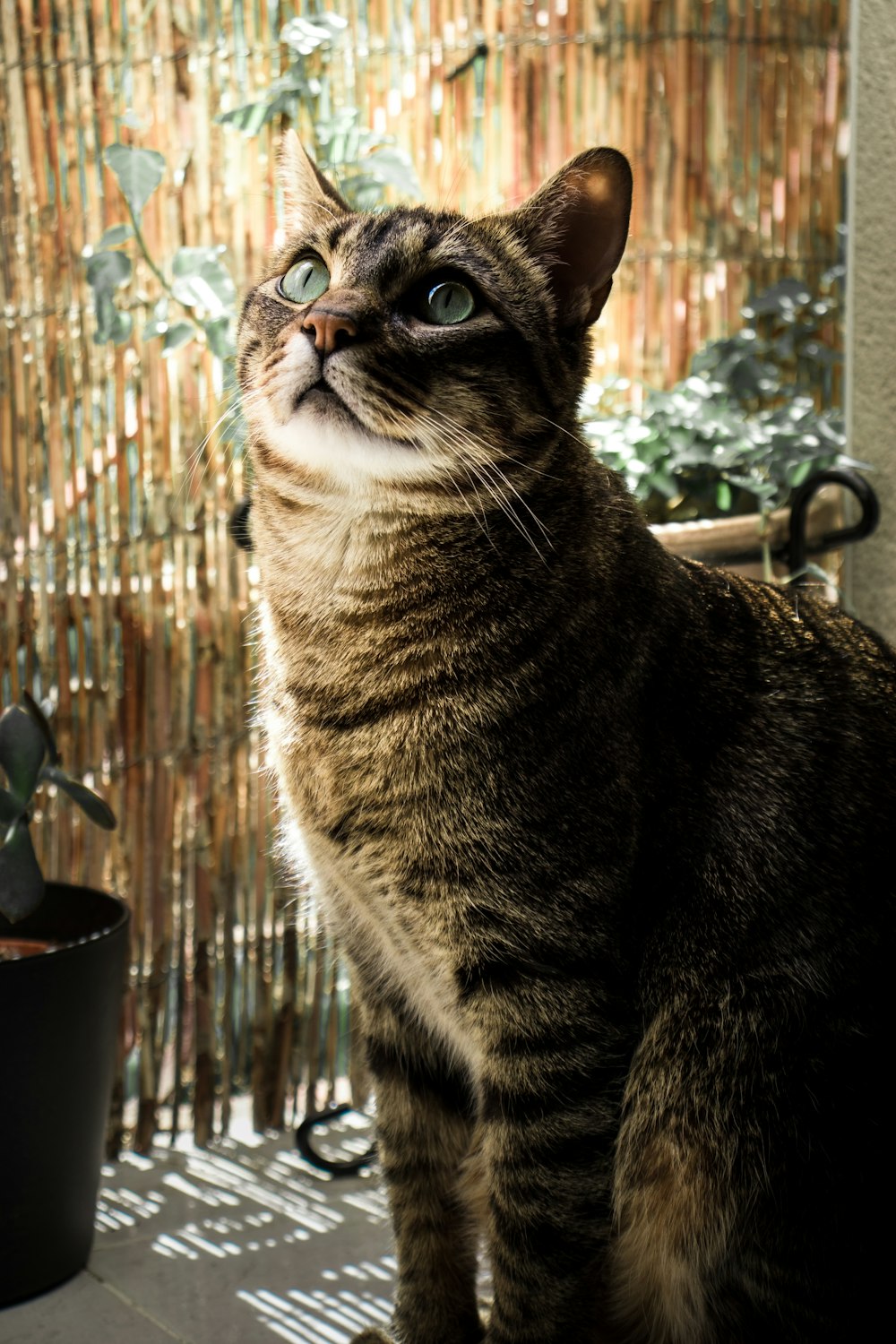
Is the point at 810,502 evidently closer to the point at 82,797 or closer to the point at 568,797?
the point at 568,797

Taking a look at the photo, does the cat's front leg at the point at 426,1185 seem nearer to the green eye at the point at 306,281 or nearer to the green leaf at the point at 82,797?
the green leaf at the point at 82,797

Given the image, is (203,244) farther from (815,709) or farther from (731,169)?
(815,709)

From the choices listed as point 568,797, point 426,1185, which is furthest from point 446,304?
point 426,1185

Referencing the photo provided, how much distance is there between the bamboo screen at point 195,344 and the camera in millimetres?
2086

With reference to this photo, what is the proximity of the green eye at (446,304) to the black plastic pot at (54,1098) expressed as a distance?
0.86 m

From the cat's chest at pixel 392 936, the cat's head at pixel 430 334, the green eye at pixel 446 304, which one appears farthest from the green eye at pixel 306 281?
the cat's chest at pixel 392 936

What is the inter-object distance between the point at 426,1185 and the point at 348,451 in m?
0.85

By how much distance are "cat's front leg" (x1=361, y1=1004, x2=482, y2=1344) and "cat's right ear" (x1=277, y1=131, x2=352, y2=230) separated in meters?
0.93

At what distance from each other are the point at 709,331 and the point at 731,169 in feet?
0.93

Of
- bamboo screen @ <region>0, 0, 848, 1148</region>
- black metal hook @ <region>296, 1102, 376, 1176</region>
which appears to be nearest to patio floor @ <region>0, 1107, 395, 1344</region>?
black metal hook @ <region>296, 1102, 376, 1176</region>

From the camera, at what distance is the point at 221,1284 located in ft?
5.89

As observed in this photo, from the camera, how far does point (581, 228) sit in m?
1.46

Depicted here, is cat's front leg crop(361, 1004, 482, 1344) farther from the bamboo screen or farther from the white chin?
the white chin

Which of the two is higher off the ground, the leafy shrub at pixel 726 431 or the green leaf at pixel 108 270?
the green leaf at pixel 108 270
